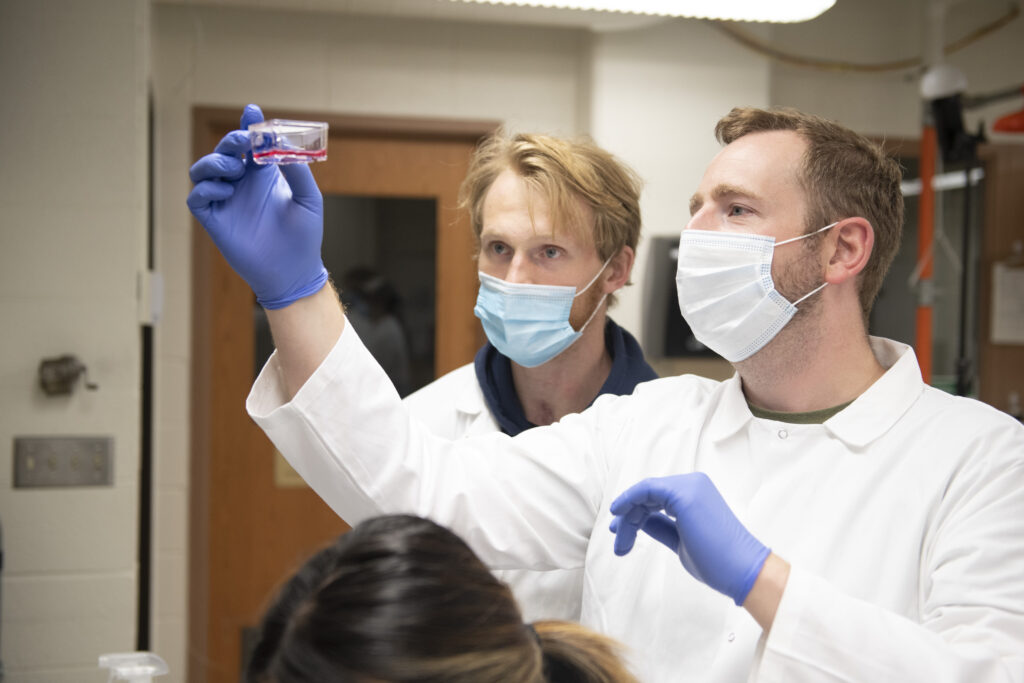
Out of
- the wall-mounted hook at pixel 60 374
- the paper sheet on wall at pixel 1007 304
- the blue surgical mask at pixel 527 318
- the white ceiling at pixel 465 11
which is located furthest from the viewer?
the paper sheet on wall at pixel 1007 304

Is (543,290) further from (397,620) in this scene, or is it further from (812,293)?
(397,620)

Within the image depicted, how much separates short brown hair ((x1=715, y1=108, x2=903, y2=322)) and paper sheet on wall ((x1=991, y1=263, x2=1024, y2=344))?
7.47 feet

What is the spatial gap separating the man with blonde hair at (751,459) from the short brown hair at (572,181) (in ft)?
0.87

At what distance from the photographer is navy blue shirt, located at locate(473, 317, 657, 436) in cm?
151

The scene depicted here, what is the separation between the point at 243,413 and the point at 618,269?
1775 millimetres

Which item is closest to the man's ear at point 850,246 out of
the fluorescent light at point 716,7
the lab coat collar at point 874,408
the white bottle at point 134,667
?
the lab coat collar at point 874,408

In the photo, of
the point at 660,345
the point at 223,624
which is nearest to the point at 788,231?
the point at 660,345

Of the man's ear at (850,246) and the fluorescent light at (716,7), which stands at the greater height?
the fluorescent light at (716,7)

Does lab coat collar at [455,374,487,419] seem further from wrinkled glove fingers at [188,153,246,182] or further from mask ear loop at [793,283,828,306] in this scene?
wrinkled glove fingers at [188,153,246,182]

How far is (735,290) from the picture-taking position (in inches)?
46.2

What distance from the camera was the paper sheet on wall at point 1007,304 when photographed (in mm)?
3205

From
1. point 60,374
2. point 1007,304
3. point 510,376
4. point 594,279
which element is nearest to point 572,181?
point 594,279

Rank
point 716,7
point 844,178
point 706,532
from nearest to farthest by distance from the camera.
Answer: point 706,532, point 844,178, point 716,7

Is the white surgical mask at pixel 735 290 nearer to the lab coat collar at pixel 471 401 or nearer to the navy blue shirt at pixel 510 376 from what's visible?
the navy blue shirt at pixel 510 376
